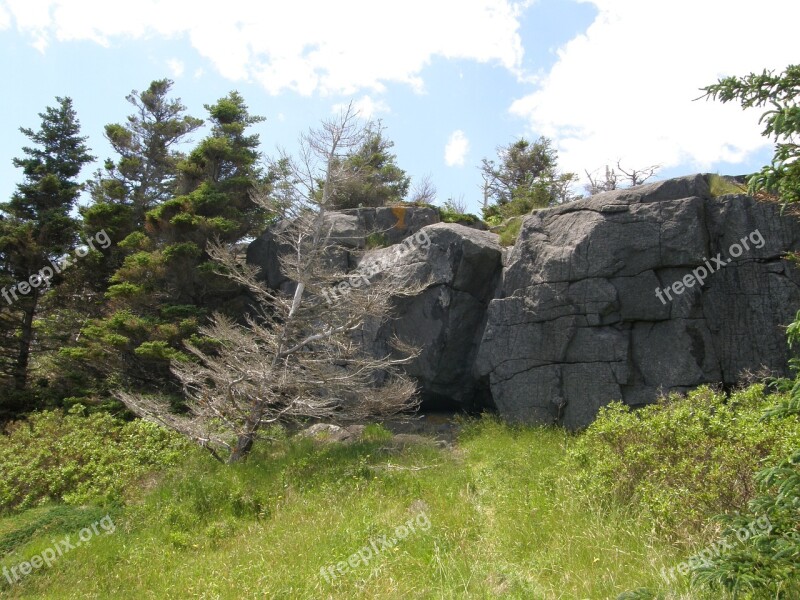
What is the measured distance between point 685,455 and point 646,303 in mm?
6188

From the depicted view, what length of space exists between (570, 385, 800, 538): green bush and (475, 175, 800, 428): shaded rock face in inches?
165

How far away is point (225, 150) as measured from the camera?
59.9 feet

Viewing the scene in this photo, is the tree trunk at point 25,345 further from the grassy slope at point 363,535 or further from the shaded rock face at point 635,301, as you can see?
the shaded rock face at point 635,301

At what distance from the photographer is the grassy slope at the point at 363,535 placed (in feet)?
19.9

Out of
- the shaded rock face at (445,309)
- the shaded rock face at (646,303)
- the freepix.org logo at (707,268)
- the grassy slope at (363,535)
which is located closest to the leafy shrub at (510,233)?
the shaded rock face at (445,309)

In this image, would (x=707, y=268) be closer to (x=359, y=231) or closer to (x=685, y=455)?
(x=685, y=455)

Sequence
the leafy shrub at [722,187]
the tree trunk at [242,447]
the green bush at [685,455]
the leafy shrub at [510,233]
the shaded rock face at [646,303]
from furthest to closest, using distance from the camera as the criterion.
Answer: the leafy shrub at [510,233], the leafy shrub at [722,187], the shaded rock face at [646,303], the tree trunk at [242,447], the green bush at [685,455]

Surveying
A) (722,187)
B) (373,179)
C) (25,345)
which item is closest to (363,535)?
(722,187)

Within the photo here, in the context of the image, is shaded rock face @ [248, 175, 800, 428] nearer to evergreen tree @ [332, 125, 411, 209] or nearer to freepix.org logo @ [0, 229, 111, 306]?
evergreen tree @ [332, 125, 411, 209]

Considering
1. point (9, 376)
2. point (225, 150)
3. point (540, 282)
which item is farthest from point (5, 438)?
point (540, 282)

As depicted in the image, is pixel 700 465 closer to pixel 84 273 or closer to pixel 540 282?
pixel 540 282

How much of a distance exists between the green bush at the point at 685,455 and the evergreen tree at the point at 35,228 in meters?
15.8

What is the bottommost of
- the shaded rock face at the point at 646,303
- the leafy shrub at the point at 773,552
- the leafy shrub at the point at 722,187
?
the leafy shrub at the point at 773,552

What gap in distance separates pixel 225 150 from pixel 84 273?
19.7 feet
